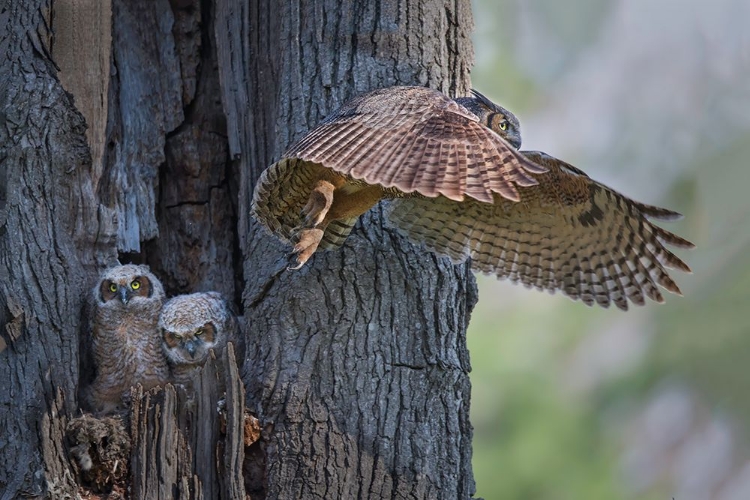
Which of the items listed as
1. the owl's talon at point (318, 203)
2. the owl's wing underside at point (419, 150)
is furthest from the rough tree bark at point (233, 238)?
the owl's wing underside at point (419, 150)

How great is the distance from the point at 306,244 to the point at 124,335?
1258mm

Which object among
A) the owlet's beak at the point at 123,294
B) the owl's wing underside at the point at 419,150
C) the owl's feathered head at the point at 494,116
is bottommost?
the owlet's beak at the point at 123,294

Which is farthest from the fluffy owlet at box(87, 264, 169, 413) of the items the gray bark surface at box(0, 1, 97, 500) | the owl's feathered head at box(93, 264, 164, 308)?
the gray bark surface at box(0, 1, 97, 500)

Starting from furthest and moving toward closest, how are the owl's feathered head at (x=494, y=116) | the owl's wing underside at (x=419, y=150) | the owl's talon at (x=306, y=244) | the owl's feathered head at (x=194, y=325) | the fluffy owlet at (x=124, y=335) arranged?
1. the owl's feathered head at (x=194, y=325)
2. the fluffy owlet at (x=124, y=335)
3. the owl's feathered head at (x=494, y=116)
4. the owl's talon at (x=306, y=244)
5. the owl's wing underside at (x=419, y=150)

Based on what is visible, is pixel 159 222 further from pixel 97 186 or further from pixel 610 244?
pixel 610 244

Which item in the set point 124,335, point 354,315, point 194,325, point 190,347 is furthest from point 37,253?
point 354,315

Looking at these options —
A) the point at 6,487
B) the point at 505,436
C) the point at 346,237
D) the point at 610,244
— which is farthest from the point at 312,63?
the point at 505,436

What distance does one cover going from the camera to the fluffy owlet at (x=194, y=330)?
4.00m

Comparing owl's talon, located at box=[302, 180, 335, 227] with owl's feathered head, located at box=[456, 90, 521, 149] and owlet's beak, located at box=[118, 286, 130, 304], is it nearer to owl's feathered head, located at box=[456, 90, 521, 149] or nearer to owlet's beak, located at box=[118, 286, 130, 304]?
owl's feathered head, located at box=[456, 90, 521, 149]

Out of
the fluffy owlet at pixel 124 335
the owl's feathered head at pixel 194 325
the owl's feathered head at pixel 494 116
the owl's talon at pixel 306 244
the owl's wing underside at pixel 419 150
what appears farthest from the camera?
the owl's feathered head at pixel 194 325

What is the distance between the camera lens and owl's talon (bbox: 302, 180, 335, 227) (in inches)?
125

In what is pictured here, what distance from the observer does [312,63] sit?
362 centimetres

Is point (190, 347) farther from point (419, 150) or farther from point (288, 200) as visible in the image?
point (419, 150)

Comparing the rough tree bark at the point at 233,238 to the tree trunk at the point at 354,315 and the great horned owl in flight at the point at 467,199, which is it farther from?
the great horned owl in flight at the point at 467,199
